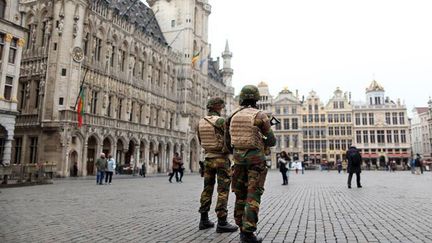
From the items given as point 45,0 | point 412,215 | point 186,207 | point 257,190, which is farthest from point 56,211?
point 45,0

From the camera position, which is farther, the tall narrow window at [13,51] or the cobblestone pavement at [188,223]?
the tall narrow window at [13,51]

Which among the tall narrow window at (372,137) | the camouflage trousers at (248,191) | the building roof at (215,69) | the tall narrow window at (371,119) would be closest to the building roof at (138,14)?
the building roof at (215,69)

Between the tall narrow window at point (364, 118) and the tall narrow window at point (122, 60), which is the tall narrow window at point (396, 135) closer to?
the tall narrow window at point (364, 118)

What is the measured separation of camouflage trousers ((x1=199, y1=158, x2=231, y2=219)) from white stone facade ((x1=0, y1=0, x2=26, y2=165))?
20516mm

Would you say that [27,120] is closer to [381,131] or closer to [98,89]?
[98,89]

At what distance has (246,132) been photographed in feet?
16.1

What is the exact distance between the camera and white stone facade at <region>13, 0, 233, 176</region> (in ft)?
88.1

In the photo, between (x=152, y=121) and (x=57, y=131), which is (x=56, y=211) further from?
(x=152, y=121)

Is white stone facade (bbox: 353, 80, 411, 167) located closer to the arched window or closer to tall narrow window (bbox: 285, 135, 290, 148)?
tall narrow window (bbox: 285, 135, 290, 148)

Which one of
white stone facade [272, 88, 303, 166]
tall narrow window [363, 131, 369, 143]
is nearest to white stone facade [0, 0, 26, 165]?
white stone facade [272, 88, 303, 166]

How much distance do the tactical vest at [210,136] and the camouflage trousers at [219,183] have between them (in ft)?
0.71

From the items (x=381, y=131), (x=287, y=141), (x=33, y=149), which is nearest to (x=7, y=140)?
(x=33, y=149)

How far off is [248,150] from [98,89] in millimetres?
28857

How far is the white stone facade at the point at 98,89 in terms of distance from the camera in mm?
26859
